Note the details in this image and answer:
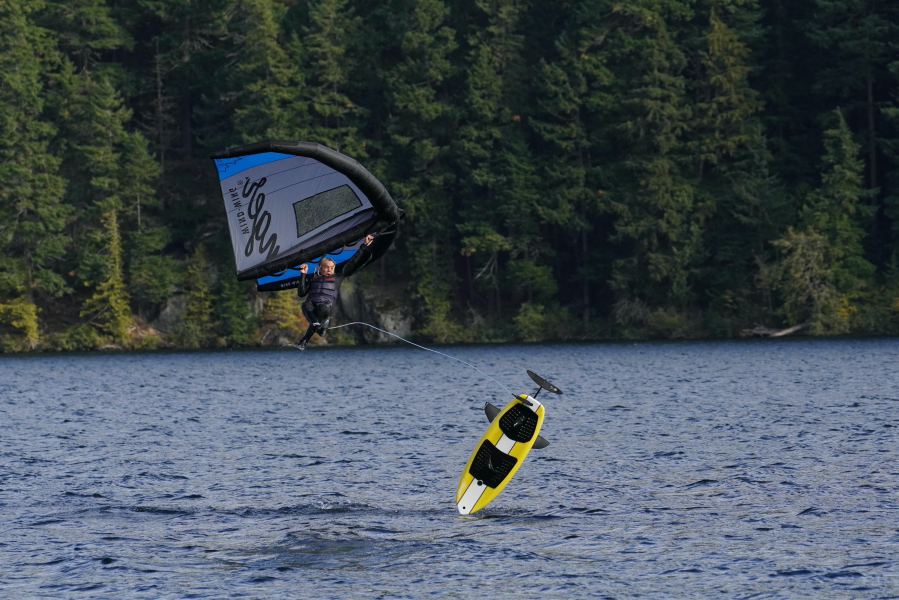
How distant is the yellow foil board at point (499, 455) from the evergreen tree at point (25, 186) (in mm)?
66999

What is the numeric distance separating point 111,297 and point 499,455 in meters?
66.2

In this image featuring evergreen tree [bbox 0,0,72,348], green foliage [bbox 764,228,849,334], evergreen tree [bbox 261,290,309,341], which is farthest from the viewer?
evergreen tree [bbox 0,0,72,348]

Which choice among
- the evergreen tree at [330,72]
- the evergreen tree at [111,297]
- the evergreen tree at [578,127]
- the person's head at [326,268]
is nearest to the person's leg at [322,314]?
the person's head at [326,268]

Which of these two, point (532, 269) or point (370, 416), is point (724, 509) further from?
point (532, 269)

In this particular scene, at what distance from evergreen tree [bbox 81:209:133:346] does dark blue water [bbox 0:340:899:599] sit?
95.0 feet

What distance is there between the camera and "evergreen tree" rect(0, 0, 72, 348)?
92500 mm

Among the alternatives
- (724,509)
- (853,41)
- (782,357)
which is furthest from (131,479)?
(853,41)

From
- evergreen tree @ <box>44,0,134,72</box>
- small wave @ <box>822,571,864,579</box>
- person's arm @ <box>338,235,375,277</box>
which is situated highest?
evergreen tree @ <box>44,0,134,72</box>

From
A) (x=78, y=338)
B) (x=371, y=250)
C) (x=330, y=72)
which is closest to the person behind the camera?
(x=371, y=250)

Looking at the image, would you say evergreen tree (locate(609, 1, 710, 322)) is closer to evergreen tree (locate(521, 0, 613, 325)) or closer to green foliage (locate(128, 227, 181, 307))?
evergreen tree (locate(521, 0, 613, 325))

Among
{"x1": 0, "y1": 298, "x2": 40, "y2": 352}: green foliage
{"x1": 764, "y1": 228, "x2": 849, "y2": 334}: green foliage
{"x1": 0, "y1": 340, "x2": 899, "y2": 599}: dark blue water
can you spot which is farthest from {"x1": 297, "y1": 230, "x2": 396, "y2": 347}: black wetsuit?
{"x1": 0, "y1": 298, "x2": 40, "y2": 352}: green foliage

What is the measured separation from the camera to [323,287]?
25625mm

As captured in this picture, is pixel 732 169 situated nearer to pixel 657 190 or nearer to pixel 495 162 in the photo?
pixel 657 190

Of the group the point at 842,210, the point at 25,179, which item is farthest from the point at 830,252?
the point at 25,179
